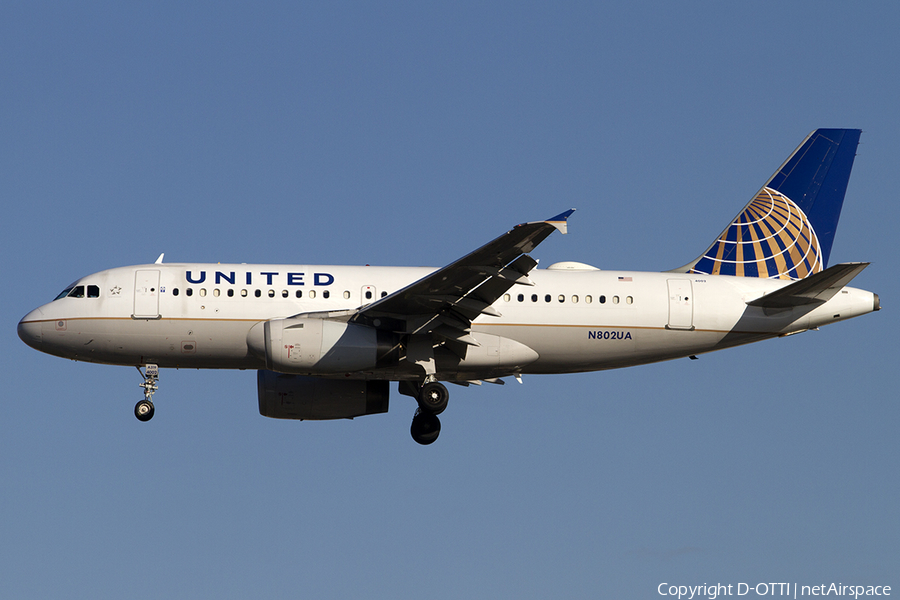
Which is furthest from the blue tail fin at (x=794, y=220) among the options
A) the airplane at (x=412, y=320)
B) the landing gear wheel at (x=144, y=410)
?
the landing gear wheel at (x=144, y=410)

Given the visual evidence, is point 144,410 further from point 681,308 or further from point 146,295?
point 681,308

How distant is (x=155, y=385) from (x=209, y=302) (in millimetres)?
2857

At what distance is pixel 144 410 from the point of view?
30.4 meters

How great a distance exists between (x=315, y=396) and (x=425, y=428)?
10.9ft

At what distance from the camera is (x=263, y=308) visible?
96.6 feet

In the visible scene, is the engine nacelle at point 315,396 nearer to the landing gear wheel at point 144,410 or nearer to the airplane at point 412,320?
the airplane at point 412,320

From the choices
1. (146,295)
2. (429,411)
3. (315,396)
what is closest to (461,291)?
(429,411)

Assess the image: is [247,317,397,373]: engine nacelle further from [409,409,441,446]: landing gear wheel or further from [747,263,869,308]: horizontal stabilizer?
[747,263,869,308]: horizontal stabilizer

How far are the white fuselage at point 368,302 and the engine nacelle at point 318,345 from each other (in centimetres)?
74

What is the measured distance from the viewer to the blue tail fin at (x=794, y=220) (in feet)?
108

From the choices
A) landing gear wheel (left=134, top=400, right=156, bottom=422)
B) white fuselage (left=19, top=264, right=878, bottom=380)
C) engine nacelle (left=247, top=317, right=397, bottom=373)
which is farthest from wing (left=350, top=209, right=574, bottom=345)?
landing gear wheel (left=134, top=400, right=156, bottom=422)

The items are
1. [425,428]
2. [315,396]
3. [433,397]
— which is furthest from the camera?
[315,396]

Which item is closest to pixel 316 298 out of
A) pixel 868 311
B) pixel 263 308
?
pixel 263 308

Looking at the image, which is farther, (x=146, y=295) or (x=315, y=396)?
(x=315, y=396)
